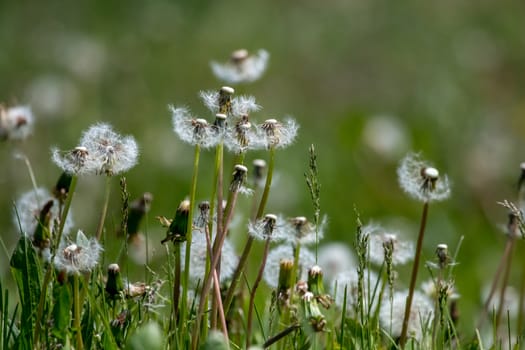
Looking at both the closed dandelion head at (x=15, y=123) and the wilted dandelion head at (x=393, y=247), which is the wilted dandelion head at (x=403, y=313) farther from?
the closed dandelion head at (x=15, y=123)

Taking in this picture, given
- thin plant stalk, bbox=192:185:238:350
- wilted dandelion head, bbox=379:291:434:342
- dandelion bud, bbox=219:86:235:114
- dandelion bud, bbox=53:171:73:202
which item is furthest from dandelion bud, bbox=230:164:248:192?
wilted dandelion head, bbox=379:291:434:342

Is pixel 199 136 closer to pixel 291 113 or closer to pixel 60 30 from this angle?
pixel 291 113

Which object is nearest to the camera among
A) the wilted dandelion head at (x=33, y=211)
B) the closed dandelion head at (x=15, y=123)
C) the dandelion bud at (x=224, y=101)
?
the dandelion bud at (x=224, y=101)

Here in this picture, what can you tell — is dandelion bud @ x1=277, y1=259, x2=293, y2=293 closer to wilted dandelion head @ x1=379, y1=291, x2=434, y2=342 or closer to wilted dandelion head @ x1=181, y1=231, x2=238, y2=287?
wilted dandelion head @ x1=181, y1=231, x2=238, y2=287

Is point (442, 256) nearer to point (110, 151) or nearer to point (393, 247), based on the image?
point (393, 247)

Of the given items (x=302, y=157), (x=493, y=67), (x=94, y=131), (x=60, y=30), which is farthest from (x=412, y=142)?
(x=94, y=131)

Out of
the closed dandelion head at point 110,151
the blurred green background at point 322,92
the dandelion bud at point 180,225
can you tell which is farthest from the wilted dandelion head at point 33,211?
the blurred green background at point 322,92
